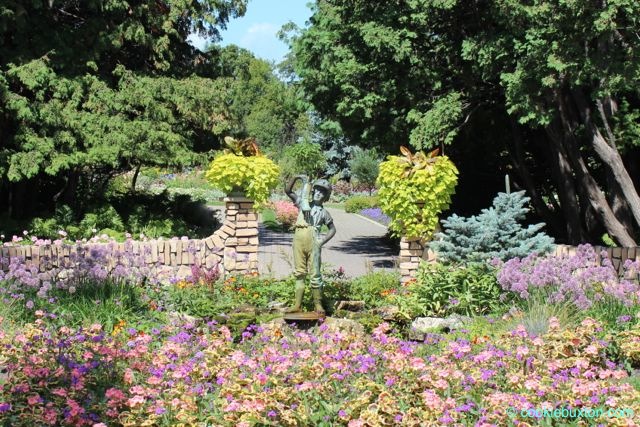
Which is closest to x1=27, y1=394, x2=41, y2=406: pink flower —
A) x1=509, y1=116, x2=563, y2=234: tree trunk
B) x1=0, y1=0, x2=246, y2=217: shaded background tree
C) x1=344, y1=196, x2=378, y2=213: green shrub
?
x1=0, y1=0, x2=246, y2=217: shaded background tree

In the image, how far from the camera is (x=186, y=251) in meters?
10.8

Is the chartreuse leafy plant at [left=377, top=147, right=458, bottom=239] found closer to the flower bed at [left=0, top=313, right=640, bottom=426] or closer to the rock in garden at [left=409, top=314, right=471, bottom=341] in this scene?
the rock in garden at [left=409, top=314, right=471, bottom=341]

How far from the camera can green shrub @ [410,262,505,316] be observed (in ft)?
26.7

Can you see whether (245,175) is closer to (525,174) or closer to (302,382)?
(302,382)

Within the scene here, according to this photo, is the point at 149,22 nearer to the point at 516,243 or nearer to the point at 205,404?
the point at 516,243

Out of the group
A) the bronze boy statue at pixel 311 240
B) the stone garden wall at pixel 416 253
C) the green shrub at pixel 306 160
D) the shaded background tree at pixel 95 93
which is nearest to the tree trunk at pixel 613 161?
the stone garden wall at pixel 416 253

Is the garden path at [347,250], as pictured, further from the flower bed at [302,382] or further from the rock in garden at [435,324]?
the flower bed at [302,382]

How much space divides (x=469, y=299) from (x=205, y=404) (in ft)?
14.1

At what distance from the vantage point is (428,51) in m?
15.5

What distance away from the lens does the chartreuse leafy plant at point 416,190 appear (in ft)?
32.0

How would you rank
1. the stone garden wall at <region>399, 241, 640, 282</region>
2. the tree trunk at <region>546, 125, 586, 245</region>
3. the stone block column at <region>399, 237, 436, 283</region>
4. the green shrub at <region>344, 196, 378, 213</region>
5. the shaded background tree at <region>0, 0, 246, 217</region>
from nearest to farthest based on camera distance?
the stone garden wall at <region>399, 241, 640, 282</region> < the stone block column at <region>399, 237, 436, 283</region> < the shaded background tree at <region>0, 0, 246, 217</region> < the tree trunk at <region>546, 125, 586, 245</region> < the green shrub at <region>344, 196, 378, 213</region>

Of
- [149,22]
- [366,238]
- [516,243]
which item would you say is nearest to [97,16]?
[149,22]

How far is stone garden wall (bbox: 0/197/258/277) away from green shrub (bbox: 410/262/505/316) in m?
3.35

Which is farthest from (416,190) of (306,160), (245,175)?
(306,160)
